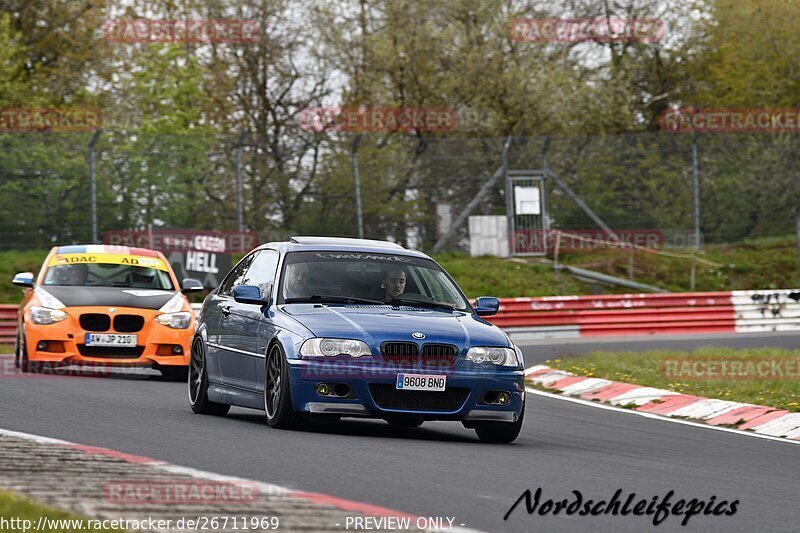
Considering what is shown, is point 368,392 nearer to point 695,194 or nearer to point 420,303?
point 420,303

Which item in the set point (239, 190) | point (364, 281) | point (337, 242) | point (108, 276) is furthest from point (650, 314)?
point (364, 281)

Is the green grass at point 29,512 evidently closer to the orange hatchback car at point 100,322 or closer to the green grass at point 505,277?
the orange hatchback car at point 100,322

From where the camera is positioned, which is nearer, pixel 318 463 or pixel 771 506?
pixel 771 506

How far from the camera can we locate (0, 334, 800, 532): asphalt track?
22.3 ft

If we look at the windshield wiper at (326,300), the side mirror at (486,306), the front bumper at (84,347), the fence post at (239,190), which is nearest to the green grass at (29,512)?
the windshield wiper at (326,300)

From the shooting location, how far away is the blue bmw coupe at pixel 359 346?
9.73m

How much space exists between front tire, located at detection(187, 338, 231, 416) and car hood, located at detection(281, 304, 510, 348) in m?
1.53

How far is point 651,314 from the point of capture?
28875mm

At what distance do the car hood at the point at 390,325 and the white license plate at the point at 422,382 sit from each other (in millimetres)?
244

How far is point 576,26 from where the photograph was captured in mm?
45719

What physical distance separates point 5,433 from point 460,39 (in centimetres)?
3363

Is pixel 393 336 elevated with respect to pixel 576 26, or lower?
lower

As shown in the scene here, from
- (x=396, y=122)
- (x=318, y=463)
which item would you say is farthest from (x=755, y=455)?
(x=396, y=122)

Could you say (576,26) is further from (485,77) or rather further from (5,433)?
(5,433)
